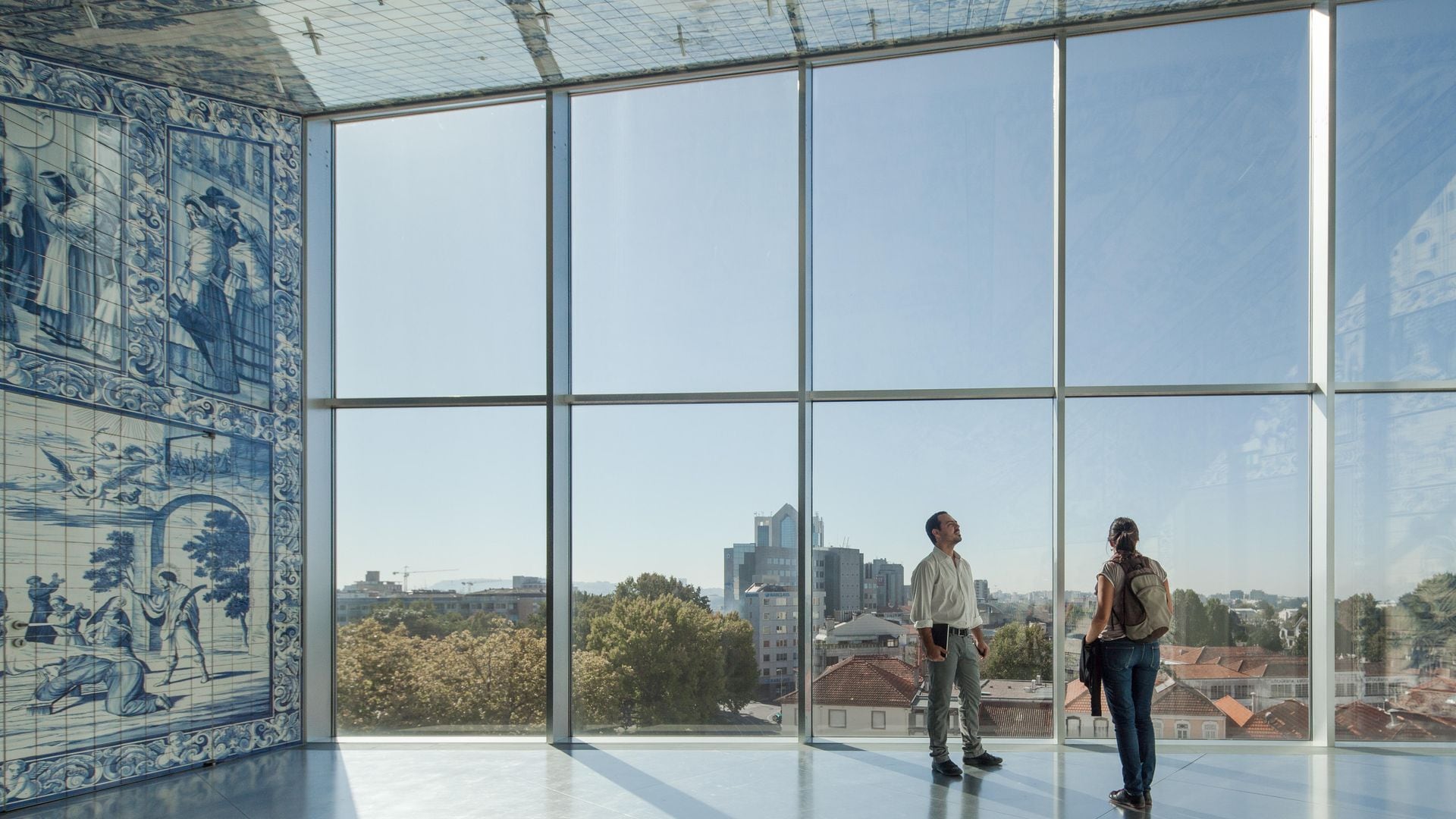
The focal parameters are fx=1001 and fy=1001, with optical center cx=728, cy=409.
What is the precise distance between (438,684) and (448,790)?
1.53m

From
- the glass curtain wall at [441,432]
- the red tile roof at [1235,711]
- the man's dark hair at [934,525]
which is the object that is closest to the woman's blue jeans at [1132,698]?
the man's dark hair at [934,525]

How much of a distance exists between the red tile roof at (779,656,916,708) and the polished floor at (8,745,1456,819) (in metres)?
0.31

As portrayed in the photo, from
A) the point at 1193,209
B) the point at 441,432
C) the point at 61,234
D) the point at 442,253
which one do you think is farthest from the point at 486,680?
the point at 1193,209

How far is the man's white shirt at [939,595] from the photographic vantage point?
17.2 ft

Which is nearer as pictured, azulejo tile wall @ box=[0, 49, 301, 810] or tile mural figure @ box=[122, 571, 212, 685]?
azulejo tile wall @ box=[0, 49, 301, 810]

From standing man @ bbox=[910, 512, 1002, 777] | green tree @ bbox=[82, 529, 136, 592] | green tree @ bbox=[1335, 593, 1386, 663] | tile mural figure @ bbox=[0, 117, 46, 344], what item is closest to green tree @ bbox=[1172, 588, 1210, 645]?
green tree @ bbox=[1335, 593, 1386, 663]

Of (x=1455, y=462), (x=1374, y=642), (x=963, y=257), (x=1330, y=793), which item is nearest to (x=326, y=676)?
(x=963, y=257)

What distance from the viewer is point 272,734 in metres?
6.33

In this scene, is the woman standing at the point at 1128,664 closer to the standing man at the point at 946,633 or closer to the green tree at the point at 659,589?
the standing man at the point at 946,633

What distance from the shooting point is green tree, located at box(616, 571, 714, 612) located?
6.34 m

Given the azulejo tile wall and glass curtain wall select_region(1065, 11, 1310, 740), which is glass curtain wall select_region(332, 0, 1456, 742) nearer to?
glass curtain wall select_region(1065, 11, 1310, 740)

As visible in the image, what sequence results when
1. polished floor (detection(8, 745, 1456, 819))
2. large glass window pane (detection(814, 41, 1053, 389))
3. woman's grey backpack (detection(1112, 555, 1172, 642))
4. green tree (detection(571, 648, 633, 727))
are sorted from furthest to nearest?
green tree (detection(571, 648, 633, 727)), large glass window pane (detection(814, 41, 1053, 389)), polished floor (detection(8, 745, 1456, 819)), woman's grey backpack (detection(1112, 555, 1172, 642))

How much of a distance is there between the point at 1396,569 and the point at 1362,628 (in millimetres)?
395

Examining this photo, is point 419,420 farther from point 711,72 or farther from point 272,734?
Answer: point 711,72
